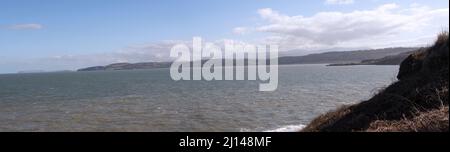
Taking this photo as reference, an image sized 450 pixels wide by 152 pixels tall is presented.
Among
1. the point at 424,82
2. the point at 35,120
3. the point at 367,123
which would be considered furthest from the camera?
the point at 35,120

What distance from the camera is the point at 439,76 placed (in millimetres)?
12492

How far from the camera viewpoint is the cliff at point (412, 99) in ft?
35.9

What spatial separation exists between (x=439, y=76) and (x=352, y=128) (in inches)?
116

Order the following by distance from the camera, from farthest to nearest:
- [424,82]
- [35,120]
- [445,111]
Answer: [35,120], [424,82], [445,111]

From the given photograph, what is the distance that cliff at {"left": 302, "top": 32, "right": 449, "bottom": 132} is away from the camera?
10938 mm

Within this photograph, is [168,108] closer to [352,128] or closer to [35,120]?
[35,120]

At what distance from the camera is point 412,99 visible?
41.6 ft
